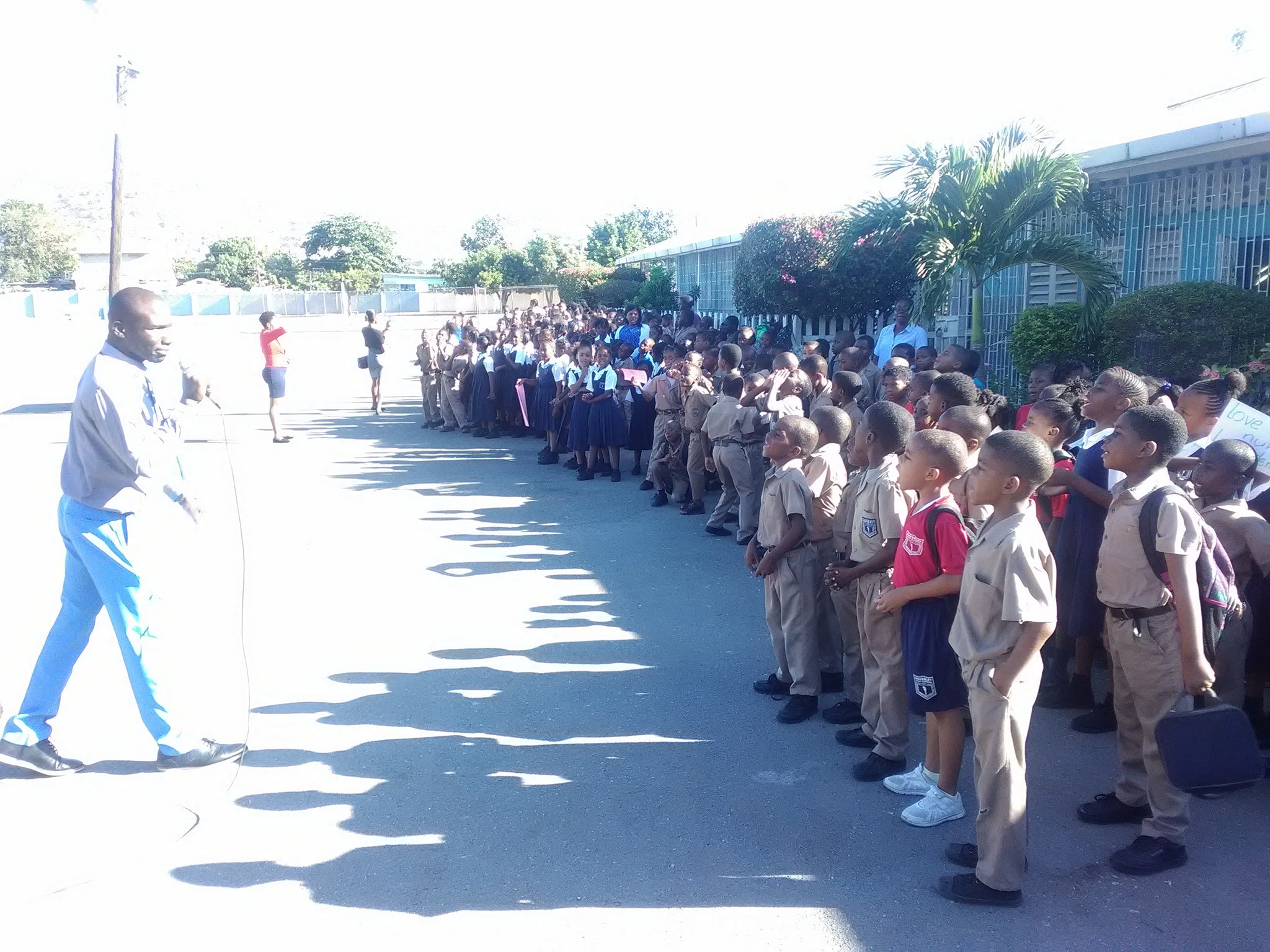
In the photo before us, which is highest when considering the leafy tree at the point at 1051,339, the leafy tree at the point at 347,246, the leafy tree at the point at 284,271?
the leafy tree at the point at 347,246

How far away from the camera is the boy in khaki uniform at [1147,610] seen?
3.60 metres

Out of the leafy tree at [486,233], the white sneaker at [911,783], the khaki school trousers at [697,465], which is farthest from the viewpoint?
the leafy tree at [486,233]

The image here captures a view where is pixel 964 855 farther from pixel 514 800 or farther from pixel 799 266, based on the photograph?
pixel 799 266

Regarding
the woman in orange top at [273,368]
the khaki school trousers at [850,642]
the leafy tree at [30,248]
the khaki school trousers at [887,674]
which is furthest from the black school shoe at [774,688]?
the leafy tree at [30,248]

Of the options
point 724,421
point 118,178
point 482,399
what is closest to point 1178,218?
point 724,421

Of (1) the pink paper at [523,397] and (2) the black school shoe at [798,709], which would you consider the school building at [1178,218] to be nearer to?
(2) the black school shoe at [798,709]

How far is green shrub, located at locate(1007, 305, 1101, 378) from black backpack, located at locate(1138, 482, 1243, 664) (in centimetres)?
534

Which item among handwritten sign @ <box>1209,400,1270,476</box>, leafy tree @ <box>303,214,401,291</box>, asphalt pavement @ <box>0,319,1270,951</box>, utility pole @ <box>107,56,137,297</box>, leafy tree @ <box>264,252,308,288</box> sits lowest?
asphalt pavement @ <box>0,319,1270,951</box>

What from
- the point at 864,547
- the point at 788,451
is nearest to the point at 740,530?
the point at 788,451

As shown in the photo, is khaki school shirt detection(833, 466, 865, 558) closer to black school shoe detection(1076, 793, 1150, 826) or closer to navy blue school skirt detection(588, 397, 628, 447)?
black school shoe detection(1076, 793, 1150, 826)

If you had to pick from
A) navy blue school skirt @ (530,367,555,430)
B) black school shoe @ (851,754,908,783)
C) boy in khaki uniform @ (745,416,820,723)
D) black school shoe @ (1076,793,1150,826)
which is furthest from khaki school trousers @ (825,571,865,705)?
navy blue school skirt @ (530,367,555,430)

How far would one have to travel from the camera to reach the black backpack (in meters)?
3.50

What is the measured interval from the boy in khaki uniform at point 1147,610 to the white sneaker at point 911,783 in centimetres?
77

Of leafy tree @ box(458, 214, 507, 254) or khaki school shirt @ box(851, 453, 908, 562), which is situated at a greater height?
leafy tree @ box(458, 214, 507, 254)
